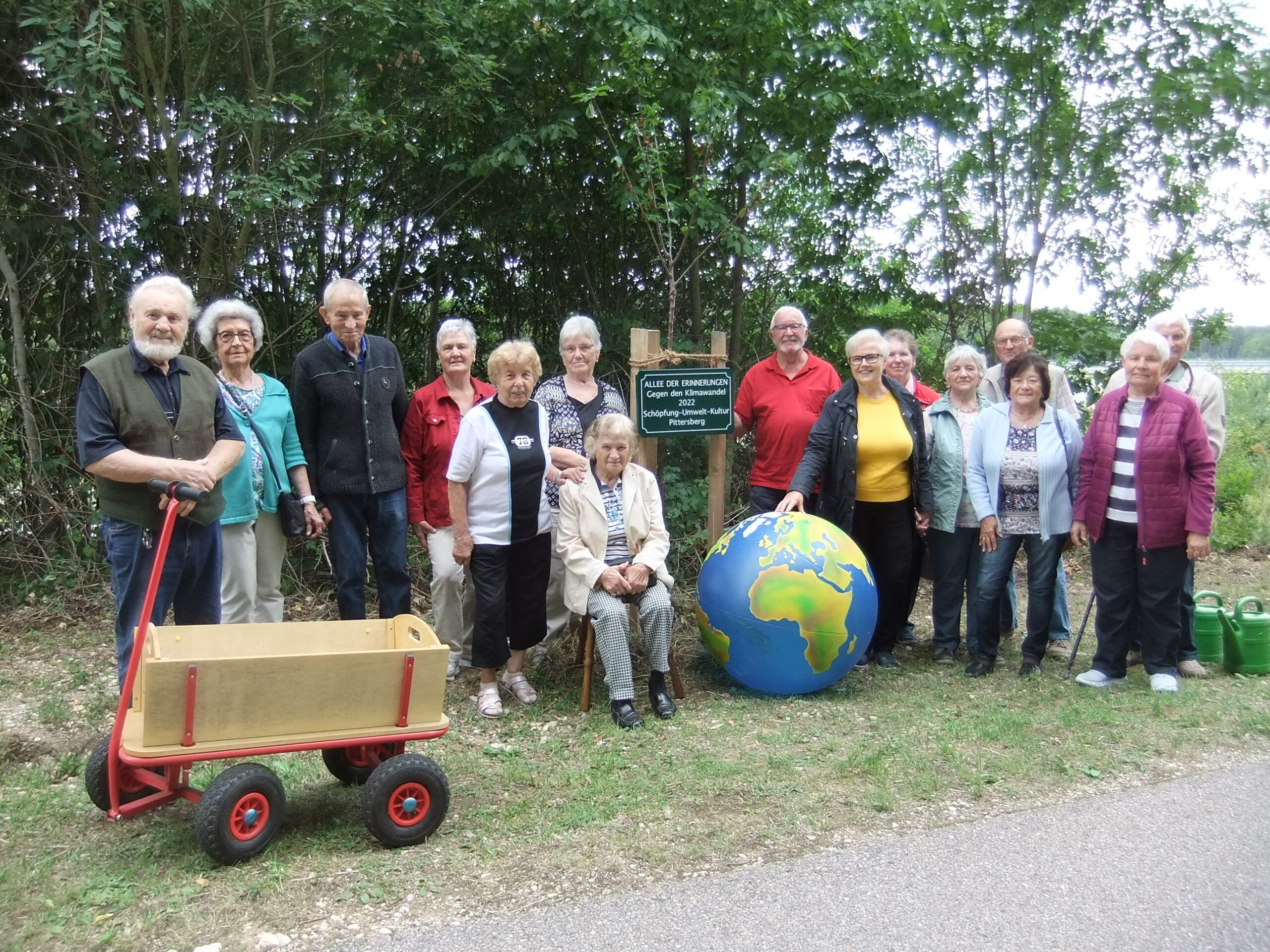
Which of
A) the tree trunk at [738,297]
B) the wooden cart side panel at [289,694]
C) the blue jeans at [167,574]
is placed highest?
the tree trunk at [738,297]

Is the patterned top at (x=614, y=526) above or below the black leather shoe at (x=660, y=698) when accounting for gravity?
above

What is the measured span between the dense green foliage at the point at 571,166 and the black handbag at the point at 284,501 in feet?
7.15

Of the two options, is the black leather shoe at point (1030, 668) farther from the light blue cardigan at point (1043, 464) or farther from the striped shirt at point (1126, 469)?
the striped shirt at point (1126, 469)

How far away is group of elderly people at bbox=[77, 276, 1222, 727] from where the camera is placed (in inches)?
199

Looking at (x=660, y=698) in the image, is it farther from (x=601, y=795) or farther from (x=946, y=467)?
(x=946, y=467)

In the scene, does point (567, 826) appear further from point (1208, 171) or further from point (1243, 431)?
point (1243, 431)

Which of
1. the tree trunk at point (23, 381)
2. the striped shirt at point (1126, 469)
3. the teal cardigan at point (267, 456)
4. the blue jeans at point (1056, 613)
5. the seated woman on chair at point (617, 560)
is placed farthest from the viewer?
the tree trunk at point (23, 381)

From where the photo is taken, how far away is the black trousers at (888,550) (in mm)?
5918

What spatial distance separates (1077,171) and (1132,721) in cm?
583

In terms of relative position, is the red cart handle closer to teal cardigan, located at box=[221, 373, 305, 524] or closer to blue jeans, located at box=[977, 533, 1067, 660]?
teal cardigan, located at box=[221, 373, 305, 524]

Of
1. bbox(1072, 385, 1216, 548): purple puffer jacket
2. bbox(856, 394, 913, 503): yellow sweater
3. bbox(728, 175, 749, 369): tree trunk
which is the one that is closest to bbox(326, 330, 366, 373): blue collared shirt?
bbox(856, 394, 913, 503): yellow sweater

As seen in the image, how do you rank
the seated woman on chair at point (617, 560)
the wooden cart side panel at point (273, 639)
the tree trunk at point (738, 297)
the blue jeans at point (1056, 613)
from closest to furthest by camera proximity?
the wooden cart side panel at point (273, 639) → the seated woman on chair at point (617, 560) → the blue jeans at point (1056, 613) → the tree trunk at point (738, 297)

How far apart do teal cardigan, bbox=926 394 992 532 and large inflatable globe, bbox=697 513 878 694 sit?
2.90 feet

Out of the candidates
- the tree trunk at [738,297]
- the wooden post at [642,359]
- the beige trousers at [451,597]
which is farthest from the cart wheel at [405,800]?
the tree trunk at [738,297]
